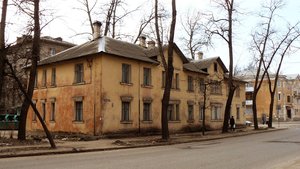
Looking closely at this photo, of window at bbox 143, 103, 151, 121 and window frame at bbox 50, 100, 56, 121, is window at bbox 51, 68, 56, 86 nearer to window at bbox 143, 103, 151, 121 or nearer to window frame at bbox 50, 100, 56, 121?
window frame at bbox 50, 100, 56, 121

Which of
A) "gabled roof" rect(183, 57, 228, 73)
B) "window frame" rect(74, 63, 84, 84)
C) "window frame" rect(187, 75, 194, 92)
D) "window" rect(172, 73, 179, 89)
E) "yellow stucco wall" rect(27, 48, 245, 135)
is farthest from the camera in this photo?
"gabled roof" rect(183, 57, 228, 73)

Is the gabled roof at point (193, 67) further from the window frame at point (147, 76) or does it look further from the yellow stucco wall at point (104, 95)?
the window frame at point (147, 76)

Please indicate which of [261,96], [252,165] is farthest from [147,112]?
[261,96]

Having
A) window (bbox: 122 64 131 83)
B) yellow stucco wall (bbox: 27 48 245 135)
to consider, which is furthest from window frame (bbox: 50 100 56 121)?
window (bbox: 122 64 131 83)

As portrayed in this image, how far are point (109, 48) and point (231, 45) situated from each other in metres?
13.0

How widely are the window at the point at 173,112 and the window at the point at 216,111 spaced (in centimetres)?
764

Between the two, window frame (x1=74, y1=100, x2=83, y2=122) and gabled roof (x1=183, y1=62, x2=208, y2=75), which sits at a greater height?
gabled roof (x1=183, y1=62, x2=208, y2=75)

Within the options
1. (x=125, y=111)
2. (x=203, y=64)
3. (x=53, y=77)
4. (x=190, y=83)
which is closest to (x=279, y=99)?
(x=203, y=64)

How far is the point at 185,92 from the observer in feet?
128

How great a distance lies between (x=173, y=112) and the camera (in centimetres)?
3672

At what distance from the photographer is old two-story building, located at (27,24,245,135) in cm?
2938

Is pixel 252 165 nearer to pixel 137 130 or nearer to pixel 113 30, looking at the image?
pixel 137 130

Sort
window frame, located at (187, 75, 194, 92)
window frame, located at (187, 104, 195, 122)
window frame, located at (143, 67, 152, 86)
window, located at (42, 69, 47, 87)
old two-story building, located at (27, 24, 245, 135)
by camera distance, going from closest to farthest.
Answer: old two-story building, located at (27, 24, 245, 135) < window frame, located at (143, 67, 152, 86) < window, located at (42, 69, 47, 87) < window frame, located at (187, 104, 195, 122) < window frame, located at (187, 75, 194, 92)

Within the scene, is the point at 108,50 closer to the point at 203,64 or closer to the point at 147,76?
the point at 147,76
